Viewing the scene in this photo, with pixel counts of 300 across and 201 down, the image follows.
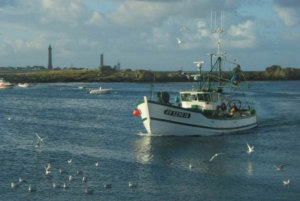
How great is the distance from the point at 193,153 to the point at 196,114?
6.92 m

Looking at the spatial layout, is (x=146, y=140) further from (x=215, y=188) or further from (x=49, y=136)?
(x=215, y=188)

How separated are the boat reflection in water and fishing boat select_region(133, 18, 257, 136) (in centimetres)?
101

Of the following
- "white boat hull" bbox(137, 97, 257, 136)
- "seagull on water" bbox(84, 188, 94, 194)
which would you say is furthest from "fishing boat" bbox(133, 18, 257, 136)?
"seagull on water" bbox(84, 188, 94, 194)

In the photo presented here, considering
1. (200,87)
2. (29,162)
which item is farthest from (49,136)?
(200,87)

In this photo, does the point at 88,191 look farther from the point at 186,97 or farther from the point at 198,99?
the point at 198,99

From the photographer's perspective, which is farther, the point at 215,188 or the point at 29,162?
the point at 29,162

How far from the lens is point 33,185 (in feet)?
91.2

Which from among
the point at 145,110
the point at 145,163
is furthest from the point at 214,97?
the point at 145,163

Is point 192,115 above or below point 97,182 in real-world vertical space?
above

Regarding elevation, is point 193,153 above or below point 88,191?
above

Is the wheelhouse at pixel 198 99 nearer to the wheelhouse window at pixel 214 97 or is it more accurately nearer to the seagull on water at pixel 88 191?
the wheelhouse window at pixel 214 97

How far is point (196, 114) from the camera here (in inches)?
1747

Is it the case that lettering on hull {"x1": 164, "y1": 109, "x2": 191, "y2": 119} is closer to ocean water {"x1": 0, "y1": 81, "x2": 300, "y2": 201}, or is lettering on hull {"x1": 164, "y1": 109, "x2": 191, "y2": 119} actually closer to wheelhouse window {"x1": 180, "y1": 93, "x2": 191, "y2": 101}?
ocean water {"x1": 0, "y1": 81, "x2": 300, "y2": 201}

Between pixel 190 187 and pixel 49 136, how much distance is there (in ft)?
77.6
